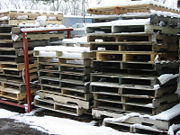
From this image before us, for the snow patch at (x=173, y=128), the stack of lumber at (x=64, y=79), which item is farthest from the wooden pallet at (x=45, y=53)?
the snow patch at (x=173, y=128)

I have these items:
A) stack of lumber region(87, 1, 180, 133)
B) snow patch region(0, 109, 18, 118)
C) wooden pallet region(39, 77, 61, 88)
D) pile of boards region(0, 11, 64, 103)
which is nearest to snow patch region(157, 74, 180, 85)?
stack of lumber region(87, 1, 180, 133)

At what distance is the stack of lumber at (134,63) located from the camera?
536cm

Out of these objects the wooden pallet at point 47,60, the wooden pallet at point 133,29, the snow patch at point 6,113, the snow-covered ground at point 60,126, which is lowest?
the snow patch at point 6,113

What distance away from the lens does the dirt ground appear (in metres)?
6.12

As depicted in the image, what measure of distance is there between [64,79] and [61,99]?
1.63ft

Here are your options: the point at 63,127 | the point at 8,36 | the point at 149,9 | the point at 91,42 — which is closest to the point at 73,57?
the point at 91,42

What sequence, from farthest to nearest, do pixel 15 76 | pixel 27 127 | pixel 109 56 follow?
pixel 15 76 → pixel 27 127 → pixel 109 56

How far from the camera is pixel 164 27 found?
5617 millimetres

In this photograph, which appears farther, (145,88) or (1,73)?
(1,73)

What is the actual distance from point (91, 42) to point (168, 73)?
1.76 meters

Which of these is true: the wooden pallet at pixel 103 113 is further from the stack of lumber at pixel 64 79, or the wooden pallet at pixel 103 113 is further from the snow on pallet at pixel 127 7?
the snow on pallet at pixel 127 7

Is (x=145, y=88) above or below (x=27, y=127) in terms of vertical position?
above

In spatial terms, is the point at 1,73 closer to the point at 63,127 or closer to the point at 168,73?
the point at 63,127

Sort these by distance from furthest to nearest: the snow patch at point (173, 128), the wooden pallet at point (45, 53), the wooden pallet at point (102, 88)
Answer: the wooden pallet at point (45, 53) → the wooden pallet at point (102, 88) → the snow patch at point (173, 128)
